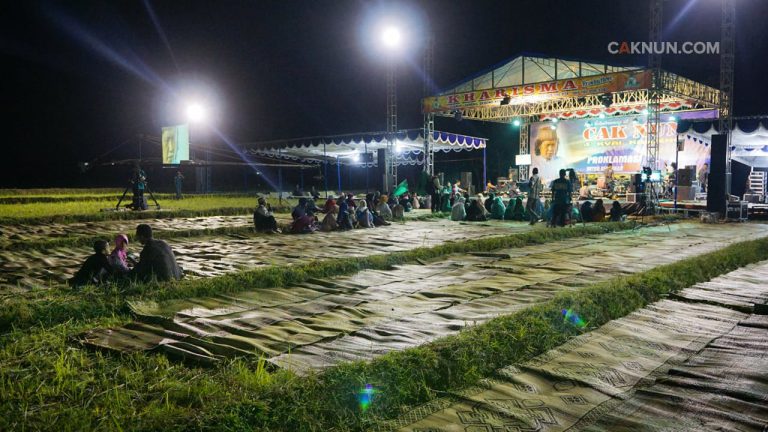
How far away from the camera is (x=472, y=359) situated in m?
3.45

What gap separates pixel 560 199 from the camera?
12.2 m

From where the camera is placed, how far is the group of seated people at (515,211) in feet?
44.6

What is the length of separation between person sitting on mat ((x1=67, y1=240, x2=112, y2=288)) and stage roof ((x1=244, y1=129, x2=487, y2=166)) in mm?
16610

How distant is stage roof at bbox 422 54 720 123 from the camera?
1559 centimetres

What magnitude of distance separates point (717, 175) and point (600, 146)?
7430mm

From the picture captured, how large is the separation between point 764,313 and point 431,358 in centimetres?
326

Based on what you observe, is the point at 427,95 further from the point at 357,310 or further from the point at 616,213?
the point at 357,310

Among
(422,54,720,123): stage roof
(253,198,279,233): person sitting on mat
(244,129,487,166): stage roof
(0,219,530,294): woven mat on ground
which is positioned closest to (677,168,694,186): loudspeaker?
(422,54,720,123): stage roof

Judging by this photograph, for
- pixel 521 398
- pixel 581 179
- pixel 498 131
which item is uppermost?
pixel 498 131

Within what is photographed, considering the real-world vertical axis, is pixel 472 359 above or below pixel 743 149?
below

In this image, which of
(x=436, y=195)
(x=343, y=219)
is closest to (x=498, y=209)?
(x=436, y=195)

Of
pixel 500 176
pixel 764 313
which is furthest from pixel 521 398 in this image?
pixel 500 176

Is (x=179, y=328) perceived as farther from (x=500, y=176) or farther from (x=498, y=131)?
→ (x=498, y=131)

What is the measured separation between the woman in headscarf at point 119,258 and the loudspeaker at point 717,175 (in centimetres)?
1391
